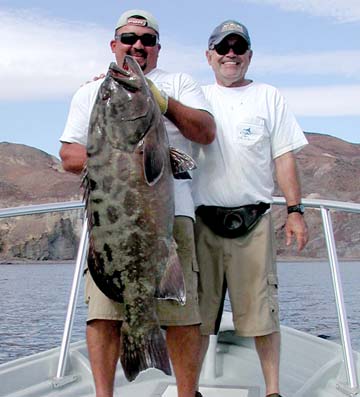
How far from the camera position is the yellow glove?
3235 millimetres

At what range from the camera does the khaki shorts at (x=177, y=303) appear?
3486 millimetres

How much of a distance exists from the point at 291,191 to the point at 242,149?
372mm

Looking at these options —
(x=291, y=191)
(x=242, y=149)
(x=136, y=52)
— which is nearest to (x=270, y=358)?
(x=291, y=191)

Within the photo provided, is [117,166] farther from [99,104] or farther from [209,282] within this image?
[209,282]

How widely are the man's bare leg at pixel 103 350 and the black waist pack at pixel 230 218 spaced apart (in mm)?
821

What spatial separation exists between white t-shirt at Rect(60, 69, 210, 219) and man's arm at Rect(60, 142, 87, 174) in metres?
0.04

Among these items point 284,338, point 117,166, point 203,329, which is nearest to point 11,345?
point 284,338

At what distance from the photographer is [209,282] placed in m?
4.05

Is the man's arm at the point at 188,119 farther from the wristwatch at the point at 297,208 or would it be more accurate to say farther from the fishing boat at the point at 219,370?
the fishing boat at the point at 219,370

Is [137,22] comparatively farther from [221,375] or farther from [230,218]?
[221,375]

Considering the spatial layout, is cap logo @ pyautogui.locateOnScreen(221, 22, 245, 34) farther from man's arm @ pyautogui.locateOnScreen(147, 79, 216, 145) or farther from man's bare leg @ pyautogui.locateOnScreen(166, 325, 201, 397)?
man's bare leg @ pyautogui.locateOnScreen(166, 325, 201, 397)

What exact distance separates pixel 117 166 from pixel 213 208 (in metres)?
0.96

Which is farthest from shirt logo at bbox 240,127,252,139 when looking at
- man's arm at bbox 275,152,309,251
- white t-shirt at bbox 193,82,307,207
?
man's arm at bbox 275,152,309,251

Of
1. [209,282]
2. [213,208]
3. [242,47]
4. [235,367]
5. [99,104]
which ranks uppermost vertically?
[242,47]
